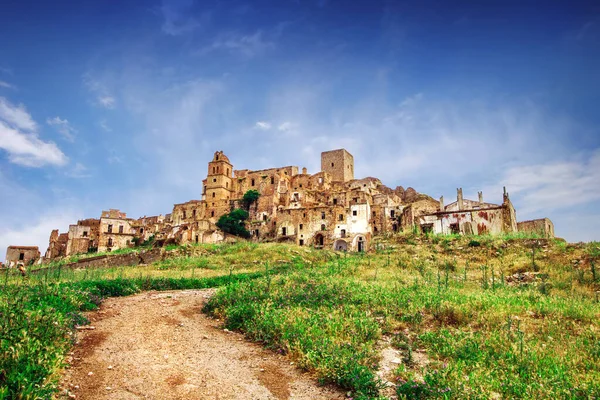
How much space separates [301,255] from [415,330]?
2226 cm

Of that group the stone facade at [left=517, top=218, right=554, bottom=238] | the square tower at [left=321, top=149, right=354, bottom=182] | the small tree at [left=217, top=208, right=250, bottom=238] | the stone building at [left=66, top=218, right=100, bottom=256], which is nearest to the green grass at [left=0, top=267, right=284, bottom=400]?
the stone facade at [left=517, top=218, right=554, bottom=238]

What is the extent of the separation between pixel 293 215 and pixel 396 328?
141 ft

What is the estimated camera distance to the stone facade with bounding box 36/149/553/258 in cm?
4844

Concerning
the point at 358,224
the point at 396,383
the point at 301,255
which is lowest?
the point at 396,383

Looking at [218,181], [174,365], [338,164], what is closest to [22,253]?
[218,181]

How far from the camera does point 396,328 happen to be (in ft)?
29.8

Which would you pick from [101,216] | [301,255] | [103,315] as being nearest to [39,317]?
[103,315]

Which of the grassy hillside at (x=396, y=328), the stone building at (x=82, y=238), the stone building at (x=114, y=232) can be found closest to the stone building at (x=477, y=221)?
the grassy hillside at (x=396, y=328)

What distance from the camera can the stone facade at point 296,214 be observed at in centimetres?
4844

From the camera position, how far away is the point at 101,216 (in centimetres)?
6278

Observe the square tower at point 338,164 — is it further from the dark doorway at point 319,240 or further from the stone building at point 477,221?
the stone building at point 477,221

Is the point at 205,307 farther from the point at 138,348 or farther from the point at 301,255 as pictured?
the point at 301,255

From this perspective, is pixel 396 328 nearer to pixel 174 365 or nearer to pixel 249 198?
pixel 174 365

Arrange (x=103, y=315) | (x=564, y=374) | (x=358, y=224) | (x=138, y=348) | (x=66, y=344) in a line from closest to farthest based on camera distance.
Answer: (x=564, y=374) < (x=66, y=344) < (x=138, y=348) < (x=103, y=315) < (x=358, y=224)
